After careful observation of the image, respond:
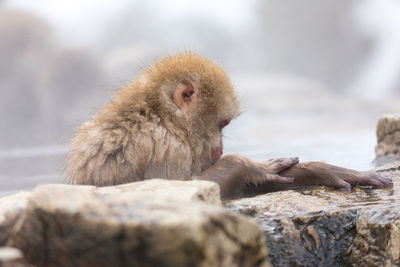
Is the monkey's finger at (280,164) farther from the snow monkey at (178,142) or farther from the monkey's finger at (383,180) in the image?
the monkey's finger at (383,180)

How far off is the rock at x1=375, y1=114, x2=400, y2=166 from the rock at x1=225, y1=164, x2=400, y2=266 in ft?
7.61

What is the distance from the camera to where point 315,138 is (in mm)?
7051

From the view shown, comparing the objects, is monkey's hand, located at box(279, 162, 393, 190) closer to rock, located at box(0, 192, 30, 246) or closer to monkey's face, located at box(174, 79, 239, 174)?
monkey's face, located at box(174, 79, 239, 174)

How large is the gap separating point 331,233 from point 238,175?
55 cm

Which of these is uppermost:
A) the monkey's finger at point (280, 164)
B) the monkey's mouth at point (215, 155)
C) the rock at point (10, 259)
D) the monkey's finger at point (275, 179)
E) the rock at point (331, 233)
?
the monkey's mouth at point (215, 155)

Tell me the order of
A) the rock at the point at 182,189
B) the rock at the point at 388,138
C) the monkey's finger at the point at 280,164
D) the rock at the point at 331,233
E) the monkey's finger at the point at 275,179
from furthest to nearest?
the rock at the point at 388,138
the monkey's finger at the point at 280,164
the monkey's finger at the point at 275,179
the rock at the point at 331,233
the rock at the point at 182,189

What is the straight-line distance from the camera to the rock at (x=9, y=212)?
171 cm

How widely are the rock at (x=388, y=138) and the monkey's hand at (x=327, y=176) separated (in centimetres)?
167

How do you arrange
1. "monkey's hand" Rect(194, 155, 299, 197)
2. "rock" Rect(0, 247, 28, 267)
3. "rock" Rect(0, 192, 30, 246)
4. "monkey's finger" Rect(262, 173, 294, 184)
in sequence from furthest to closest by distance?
"monkey's finger" Rect(262, 173, 294, 184), "monkey's hand" Rect(194, 155, 299, 197), "rock" Rect(0, 192, 30, 246), "rock" Rect(0, 247, 28, 267)

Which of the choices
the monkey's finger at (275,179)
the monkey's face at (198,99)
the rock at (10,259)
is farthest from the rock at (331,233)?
the rock at (10,259)

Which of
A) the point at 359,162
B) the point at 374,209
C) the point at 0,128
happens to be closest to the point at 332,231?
the point at 374,209

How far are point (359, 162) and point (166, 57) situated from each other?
2.24 m

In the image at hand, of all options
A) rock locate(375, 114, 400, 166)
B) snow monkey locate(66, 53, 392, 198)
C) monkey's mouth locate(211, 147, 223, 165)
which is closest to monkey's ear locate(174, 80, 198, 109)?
snow monkey locate(66, 53, 392, 198)

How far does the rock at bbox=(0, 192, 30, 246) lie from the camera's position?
1.71 m
